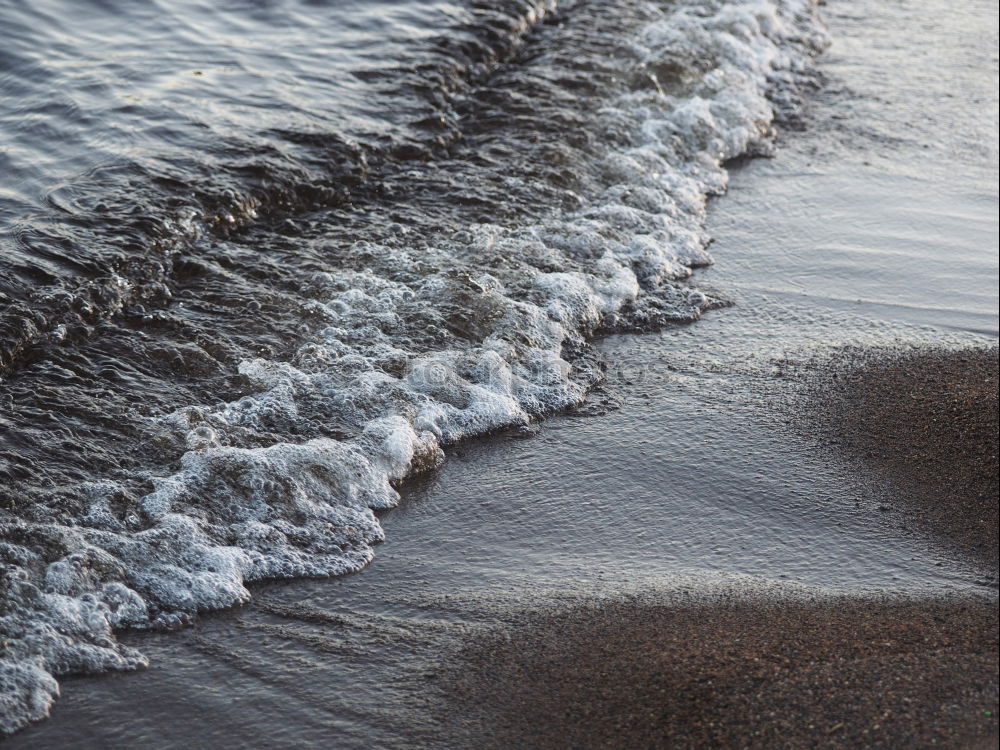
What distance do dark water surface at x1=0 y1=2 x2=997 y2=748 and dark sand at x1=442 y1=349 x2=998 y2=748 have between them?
0.48 ft

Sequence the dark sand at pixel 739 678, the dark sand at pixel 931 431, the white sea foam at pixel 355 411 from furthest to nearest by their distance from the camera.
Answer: the dark sand at pixel 931 431, the white sea foam at pixel 355 411, the dark sand at pixel 739 678

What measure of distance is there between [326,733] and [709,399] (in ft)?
7.83

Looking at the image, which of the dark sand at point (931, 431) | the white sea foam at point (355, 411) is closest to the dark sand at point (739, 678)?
the dark sand at point (931, 431)

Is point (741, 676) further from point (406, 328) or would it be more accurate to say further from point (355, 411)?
point (406, 328)

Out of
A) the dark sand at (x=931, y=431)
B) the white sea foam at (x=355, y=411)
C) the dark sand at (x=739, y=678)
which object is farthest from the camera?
the dark sand at (x=931, y=431)

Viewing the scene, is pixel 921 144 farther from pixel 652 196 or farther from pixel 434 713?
pixel 434 713

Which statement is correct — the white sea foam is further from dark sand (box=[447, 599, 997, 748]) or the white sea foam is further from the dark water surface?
dark sand (box=[447, 599, 997, 748])

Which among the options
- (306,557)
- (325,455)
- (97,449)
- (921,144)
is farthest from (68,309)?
(921,144)

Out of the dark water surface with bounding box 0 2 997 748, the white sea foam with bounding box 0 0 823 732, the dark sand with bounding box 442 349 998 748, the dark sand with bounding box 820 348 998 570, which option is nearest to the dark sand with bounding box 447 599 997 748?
the dark sand with bounding box 442 349 998 748

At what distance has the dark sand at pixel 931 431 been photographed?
3.81m

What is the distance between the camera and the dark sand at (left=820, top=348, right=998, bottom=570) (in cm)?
381

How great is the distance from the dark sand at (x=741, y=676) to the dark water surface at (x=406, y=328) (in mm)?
147

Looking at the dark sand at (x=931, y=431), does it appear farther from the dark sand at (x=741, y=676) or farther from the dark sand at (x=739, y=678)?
the dark sand at (x=739, y=678)

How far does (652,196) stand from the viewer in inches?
258
